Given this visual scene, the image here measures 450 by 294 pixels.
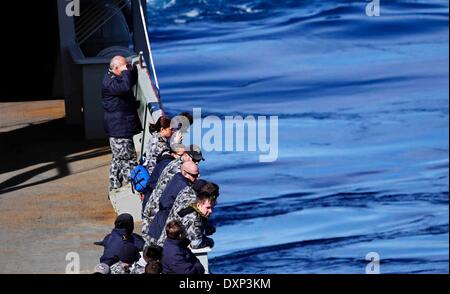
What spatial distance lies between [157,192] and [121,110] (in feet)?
9.25

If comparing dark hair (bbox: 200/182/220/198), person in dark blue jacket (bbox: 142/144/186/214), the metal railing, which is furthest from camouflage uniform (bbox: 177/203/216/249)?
the metal railing

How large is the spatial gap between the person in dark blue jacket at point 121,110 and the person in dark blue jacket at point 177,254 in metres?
4.80

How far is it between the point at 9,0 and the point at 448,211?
25166mm

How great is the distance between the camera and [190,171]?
11078 mm

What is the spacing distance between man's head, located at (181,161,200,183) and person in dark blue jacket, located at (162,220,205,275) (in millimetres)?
1207

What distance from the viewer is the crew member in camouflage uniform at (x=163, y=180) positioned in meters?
Answer: 11.6

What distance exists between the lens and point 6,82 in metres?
27.9

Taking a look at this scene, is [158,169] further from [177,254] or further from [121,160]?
[177,254]

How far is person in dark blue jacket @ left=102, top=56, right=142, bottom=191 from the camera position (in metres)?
14.4

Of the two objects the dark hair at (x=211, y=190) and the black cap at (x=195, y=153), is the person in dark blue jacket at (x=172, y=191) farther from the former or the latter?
the dark hair at (x=211, y=190)

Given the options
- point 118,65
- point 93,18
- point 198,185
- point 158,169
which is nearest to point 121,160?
point 118,65

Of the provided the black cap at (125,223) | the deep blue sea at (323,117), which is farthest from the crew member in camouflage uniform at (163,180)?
the deep blue sea at (323,117)

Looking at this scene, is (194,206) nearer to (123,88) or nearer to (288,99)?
(123,88)
